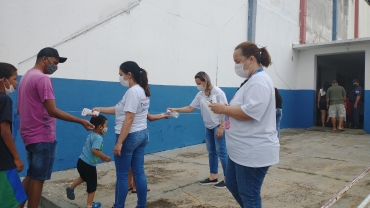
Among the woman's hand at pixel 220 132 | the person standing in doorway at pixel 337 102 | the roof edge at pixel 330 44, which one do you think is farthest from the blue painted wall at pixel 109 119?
the woman's hand at pixel 220 132

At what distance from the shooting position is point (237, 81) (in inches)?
365

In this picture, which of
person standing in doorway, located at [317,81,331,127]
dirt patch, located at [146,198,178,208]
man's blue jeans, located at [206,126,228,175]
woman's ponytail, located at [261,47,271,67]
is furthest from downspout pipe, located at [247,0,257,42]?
woman's ponytail, located at [261,47,271,67]

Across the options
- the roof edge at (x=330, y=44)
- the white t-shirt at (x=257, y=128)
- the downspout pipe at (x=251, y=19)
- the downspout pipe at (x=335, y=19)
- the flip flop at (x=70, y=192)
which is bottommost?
the flip flop at (x=70, y=192)

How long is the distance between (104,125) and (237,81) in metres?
6.26

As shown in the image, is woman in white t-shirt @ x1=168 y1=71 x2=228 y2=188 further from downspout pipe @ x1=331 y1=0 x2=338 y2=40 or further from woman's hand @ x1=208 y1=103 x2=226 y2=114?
downspout pipe @ x1=331 y1=0 x2=338 y2=40

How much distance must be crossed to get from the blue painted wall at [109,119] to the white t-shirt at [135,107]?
2.07 m

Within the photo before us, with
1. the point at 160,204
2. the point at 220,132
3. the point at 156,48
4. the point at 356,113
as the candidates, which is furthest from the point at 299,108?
the point at 160,204

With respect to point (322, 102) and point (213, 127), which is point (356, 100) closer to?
point (322, 102)

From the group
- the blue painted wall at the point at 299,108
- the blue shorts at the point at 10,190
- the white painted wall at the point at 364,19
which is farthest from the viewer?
the white painted wall at the point at 364,19

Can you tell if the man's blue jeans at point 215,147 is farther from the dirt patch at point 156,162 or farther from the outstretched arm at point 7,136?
the outstretched arm at point 7,136

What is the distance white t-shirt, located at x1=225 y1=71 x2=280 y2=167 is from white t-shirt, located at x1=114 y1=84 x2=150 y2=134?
1.11m

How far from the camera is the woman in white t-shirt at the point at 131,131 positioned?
306 cm

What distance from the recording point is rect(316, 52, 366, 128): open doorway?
13.6 meters

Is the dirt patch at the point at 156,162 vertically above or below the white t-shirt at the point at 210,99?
below
